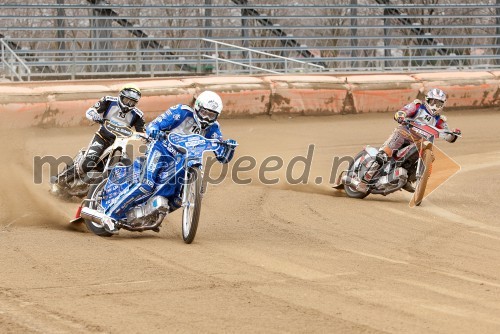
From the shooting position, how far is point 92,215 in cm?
1088

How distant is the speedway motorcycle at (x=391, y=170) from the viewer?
47.0 feet

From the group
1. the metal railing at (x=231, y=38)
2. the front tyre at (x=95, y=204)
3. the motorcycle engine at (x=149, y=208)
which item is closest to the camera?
the motorcycle engine at (x=149, y=208)

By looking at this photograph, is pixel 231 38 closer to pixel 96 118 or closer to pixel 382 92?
pixel 382 92

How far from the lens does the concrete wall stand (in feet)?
68.9

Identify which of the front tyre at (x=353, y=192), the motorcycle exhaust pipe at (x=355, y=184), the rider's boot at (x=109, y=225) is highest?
the rider's boot at (x=109, y=225)

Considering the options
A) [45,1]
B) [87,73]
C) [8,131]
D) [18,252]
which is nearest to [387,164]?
[18,252]

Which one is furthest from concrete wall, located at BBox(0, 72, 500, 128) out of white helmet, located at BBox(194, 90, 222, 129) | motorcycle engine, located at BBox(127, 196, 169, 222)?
white helmet, located at BBox(194, 90, 222, 129)

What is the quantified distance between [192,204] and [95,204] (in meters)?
1.56

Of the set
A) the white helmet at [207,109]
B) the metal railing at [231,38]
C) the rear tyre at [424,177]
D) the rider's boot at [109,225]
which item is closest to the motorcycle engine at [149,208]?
the rider's boot at [109,225]

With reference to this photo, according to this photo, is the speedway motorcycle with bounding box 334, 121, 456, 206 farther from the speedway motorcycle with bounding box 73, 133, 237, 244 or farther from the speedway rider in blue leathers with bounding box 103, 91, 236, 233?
the speedway motorcycle with bounding box 73, 133, 237, 244

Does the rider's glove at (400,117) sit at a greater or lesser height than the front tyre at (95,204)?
greater

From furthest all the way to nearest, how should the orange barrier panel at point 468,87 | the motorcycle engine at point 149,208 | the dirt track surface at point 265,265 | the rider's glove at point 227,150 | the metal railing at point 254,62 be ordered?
the metal railing at point 254,62
the orange barrier panel at point 468,87
the motorcycle engine at point 149,208
the rider's glove at point 227,150
the dirt track surface at point 265,265

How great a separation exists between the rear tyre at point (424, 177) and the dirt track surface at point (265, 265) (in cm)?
26

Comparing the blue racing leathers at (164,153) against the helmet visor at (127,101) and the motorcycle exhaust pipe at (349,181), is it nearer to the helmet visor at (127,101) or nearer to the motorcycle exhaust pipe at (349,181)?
the helmet visor at (127,101)
